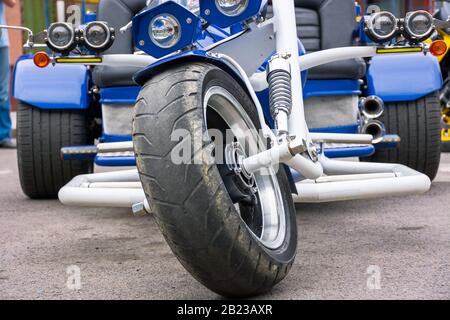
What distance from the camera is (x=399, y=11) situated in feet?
35.6

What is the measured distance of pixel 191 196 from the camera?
7.09 ft

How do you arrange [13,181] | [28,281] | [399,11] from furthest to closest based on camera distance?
[399,11]
[13,181]
[28,281]

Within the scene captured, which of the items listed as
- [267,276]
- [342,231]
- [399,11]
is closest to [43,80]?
[342,231]

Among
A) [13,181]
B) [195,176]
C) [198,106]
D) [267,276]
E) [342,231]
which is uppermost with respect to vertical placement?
[198,106]

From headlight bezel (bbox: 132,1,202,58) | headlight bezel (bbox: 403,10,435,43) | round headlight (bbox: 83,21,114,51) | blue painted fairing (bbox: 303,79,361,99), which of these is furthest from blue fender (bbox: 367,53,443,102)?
headlight bezel (bbox: 132,1,202,58)

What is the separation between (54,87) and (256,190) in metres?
2.01

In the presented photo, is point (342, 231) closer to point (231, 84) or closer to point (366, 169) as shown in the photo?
point (366, 169)

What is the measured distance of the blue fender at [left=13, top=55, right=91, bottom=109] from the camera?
4.34 m

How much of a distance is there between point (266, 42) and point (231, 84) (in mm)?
390

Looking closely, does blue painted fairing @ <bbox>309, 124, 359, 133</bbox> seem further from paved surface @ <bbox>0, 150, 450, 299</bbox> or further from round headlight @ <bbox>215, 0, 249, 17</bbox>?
round headlight @ <bbox>215, 0, 249, 17</bbox>

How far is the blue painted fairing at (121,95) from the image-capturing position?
13.4ft

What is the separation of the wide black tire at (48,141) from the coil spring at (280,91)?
2.01 metres

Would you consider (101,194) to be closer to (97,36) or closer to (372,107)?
(97,36)

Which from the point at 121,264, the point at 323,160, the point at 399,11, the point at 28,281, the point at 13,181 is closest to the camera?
the point at 28,281
